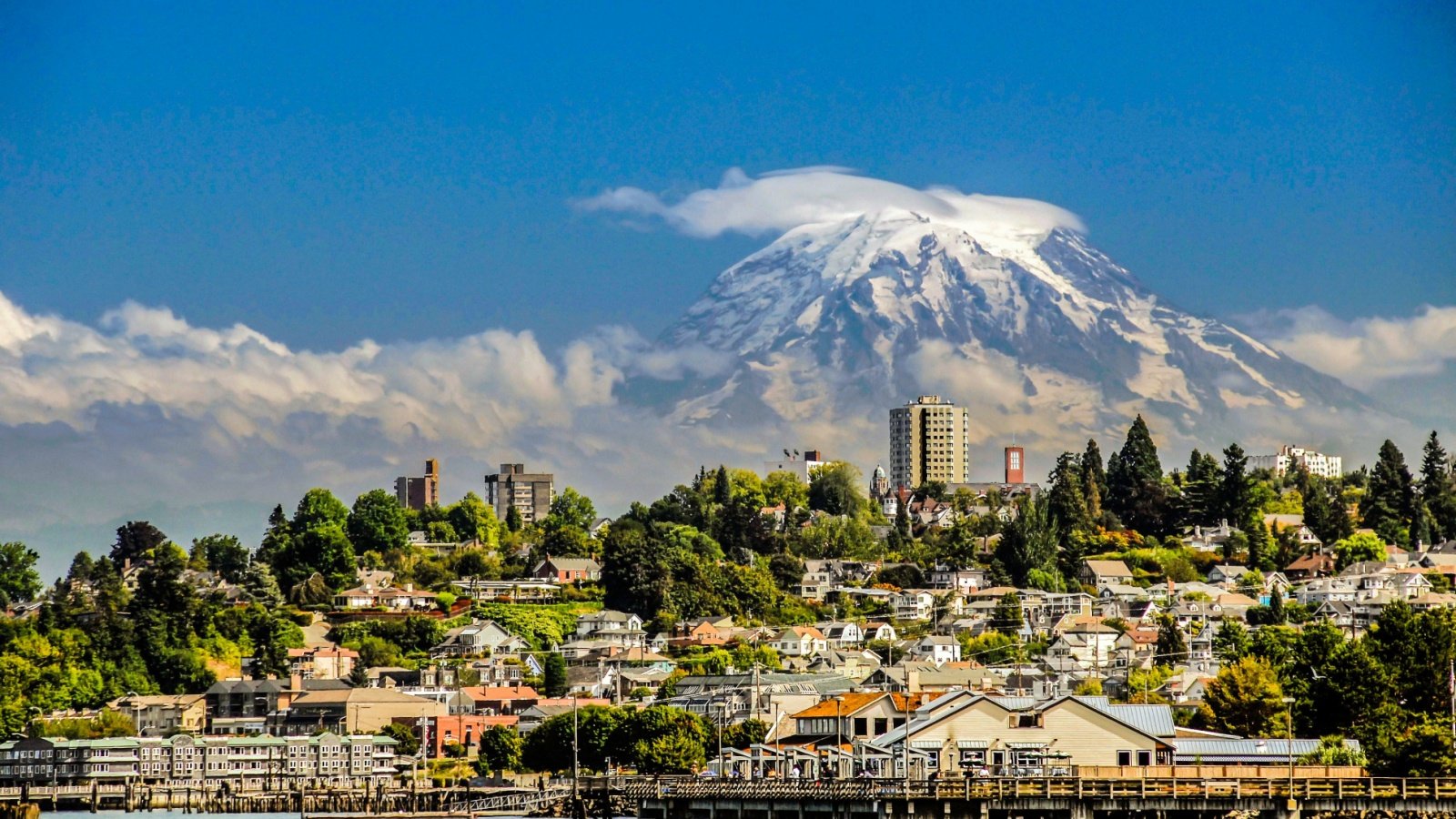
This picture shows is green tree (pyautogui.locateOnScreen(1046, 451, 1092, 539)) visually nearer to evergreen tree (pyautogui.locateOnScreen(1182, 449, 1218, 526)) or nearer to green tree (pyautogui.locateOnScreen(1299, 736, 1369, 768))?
evergreen tree (pyautogui.locateOnScreen(1182, 449, 1218, 526))

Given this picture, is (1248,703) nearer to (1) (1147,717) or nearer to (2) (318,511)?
(1) (1147,717)

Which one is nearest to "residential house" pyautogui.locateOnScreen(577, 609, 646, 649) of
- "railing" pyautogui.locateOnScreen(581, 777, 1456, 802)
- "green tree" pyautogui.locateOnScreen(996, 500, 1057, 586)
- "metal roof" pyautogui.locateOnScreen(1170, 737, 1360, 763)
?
"green tree" pyautogui.locateOnScreen(996, 500, 1057, 586)

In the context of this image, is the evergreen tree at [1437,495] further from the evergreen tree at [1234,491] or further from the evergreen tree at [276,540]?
the evergreen tree at [276,540]

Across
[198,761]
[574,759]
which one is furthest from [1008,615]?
[574,759]

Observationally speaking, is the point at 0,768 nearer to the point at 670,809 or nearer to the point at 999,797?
the point at 670,809

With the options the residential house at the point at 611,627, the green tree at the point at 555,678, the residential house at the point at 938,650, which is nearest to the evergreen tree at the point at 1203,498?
the residential house at the point at 938,650
